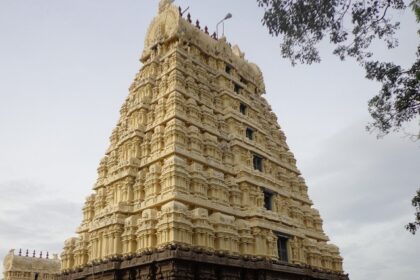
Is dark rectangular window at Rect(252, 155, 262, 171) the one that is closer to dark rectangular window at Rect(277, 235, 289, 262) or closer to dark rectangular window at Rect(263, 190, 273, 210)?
dark rectangular window at Rect(263, 190, 273, 210)

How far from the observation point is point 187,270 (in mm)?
20172

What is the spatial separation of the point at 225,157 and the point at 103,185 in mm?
8652

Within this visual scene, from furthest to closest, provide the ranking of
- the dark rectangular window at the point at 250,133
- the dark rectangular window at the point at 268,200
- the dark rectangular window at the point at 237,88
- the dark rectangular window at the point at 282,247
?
the dark rectangular window at the point at 237,88 → the dark rectangular window at the point at 250,133 → the dark rectangular window at the point at 268,200 → the dark rectangular window at the point at 282,247

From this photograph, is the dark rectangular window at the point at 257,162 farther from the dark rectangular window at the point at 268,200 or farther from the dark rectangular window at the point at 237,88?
the dark rectangular window at the point at 237,88

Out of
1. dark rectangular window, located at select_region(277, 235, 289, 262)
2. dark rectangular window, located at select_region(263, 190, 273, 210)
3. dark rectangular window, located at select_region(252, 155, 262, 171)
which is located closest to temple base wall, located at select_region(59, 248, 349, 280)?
dark rectangular window, located at select_region(277, 235, 289, 262)

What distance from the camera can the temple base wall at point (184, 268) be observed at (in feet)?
65.4

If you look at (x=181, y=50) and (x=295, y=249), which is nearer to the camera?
(x=295, y=249)

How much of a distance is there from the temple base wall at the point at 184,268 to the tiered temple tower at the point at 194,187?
0.06 meters

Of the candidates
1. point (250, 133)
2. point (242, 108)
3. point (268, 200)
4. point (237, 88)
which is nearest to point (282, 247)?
point (268, 200)

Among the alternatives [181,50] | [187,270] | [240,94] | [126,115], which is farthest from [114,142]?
[187,270]

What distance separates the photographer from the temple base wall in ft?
65.4

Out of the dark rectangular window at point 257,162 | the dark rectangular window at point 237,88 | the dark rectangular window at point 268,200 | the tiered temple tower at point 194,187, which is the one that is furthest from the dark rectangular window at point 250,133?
the dark rectangular window at point 268,200

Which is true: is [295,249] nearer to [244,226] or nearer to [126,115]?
[244,226]

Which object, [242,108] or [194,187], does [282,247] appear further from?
[242,108]
